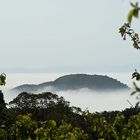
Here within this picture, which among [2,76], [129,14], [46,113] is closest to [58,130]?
[2,76]

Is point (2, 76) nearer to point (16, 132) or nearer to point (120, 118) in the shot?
point (16, 132)

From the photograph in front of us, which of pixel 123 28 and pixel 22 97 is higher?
pixel 22 97

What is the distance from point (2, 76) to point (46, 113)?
76.9 metres

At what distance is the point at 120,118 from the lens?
17.5 metres

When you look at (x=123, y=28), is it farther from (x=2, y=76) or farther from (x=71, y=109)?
(x=71, y=109)

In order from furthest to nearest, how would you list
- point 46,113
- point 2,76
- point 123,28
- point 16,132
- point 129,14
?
point 46,113, point 16,132, point 2,76, point 123,28, point 129,14

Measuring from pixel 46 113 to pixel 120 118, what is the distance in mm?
72187

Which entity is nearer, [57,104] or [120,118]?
[120,118]

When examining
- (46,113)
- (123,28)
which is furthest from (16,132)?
(46,113)

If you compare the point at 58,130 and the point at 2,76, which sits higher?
the point at 2,76

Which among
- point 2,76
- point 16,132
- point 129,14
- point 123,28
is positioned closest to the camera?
point 129,14

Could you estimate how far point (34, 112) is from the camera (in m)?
89.3

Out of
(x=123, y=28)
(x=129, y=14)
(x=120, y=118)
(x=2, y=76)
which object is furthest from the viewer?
(x=120, y=118)

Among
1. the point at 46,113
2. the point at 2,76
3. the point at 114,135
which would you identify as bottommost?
the point at 114,135
